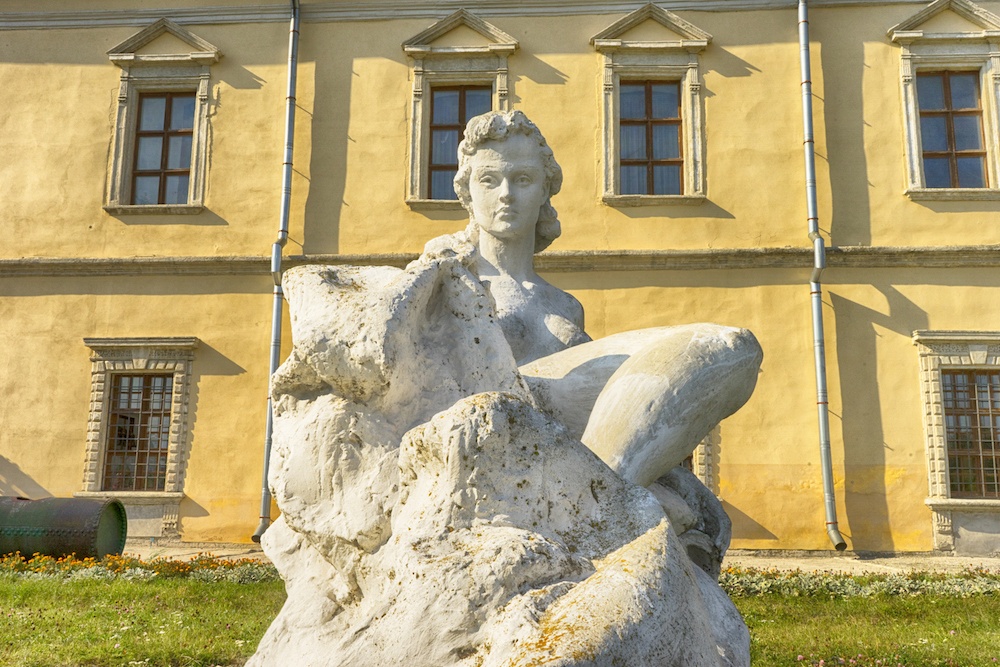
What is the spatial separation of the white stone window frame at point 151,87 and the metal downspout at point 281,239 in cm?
118

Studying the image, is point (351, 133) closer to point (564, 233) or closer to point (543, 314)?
point (564, 233)

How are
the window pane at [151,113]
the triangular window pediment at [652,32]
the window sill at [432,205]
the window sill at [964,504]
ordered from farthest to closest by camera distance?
the window pane at [151,113]
the triangular window pediment at [652,32]
the window sill at [432,205]
the window sill at [964,504]

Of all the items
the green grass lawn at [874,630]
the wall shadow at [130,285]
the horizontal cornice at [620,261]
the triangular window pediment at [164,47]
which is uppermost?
the triangular window pediment at [164,47]

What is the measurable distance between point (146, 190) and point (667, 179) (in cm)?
747

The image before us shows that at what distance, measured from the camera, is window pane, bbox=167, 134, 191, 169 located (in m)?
15.3

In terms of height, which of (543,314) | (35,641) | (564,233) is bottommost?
(35,641)

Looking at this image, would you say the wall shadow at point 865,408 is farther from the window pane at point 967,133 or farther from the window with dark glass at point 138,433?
the window with dark glass at point 138,433

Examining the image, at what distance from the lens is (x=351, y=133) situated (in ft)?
48.9

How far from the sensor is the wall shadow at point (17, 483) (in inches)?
555

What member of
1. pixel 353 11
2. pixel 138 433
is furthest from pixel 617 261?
pixel 138 433

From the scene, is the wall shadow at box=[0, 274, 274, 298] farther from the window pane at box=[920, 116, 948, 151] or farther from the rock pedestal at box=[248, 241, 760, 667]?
the rock pedestal at box=[248, 241, 760, 667]

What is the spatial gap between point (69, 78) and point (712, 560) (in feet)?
49.1

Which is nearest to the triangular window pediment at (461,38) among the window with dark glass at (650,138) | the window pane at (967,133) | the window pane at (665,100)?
the window with dark glass at (650,138)

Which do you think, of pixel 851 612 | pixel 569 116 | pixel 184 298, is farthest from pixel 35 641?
pixel 569 116
